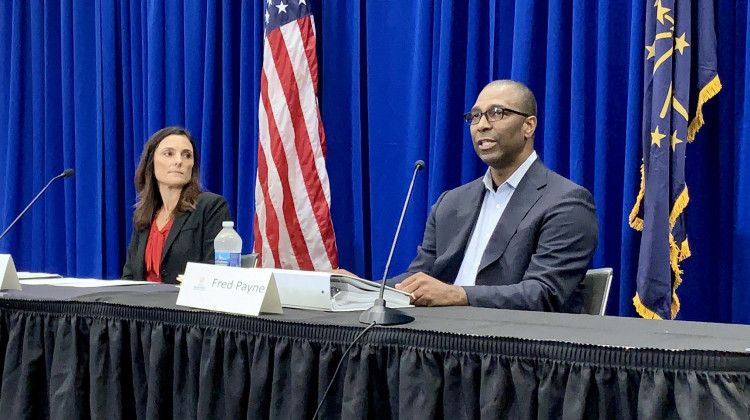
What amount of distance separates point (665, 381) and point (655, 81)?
70.1 inches

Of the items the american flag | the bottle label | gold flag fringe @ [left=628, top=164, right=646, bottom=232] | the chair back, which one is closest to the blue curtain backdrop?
gold flag fringe @ [left=628, top=164, right=646, bottom=232]

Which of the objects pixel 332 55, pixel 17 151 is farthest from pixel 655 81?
pixel 17 151

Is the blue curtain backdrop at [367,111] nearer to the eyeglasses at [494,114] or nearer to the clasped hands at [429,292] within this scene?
the eyeglasses at [494,114]

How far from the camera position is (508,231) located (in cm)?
211

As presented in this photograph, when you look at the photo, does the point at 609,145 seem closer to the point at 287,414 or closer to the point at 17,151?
the point at 287,414

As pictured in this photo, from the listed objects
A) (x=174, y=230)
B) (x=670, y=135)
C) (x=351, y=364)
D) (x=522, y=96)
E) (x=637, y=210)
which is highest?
(x=522, y=96)

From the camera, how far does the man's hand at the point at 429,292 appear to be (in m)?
1.61

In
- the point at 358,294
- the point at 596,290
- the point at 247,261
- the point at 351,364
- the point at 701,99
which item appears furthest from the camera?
the point at 247,261

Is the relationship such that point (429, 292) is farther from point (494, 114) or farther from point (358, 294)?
point (494, 114)

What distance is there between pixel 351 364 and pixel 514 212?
1049 millimetres

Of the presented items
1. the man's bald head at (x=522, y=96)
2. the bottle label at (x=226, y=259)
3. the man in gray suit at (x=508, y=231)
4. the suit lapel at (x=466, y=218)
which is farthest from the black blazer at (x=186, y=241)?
the man's bald head at (x=522, y=96)

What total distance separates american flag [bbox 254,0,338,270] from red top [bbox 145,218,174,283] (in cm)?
54

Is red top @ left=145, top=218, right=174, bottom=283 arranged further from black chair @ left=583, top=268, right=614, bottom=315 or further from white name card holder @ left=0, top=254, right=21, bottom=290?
black chair @ left=583, top=268, right=614, bottom=315

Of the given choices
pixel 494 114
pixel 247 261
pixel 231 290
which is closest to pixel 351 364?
pixel 231 290
